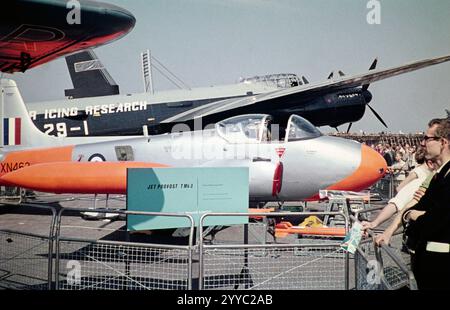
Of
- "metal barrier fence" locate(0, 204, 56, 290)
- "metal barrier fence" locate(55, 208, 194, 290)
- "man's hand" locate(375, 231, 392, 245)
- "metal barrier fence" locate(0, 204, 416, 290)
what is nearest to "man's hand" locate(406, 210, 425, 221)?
"man's hand" locate(375, 231, 392, 245)

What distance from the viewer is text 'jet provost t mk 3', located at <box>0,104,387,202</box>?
5.06 metres

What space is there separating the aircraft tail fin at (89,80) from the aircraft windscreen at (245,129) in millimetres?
2484

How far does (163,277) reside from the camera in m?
3.71

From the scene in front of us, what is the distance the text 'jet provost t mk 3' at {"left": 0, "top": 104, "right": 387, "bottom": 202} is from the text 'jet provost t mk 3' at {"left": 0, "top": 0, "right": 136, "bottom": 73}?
1872 millimetres

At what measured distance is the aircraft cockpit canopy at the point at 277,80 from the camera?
9.80m

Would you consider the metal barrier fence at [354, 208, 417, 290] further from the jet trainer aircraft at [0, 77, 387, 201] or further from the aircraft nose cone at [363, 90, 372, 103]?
the aircraft nose cone at [363, 90, 372, 103]

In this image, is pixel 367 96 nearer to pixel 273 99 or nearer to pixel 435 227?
pixel 273 99

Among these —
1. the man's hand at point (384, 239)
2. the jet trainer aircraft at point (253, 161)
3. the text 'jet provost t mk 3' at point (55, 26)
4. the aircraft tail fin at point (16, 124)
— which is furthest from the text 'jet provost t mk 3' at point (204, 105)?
the man's hand at point (384, 239)

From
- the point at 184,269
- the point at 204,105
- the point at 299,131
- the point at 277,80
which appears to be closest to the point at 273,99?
the point at 277,80

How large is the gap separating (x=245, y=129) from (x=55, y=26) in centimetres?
310

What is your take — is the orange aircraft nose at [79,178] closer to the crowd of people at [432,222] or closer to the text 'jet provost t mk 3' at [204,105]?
the text 'jet provost t mk 3' at [204,105]

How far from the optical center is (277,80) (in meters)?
9.97
